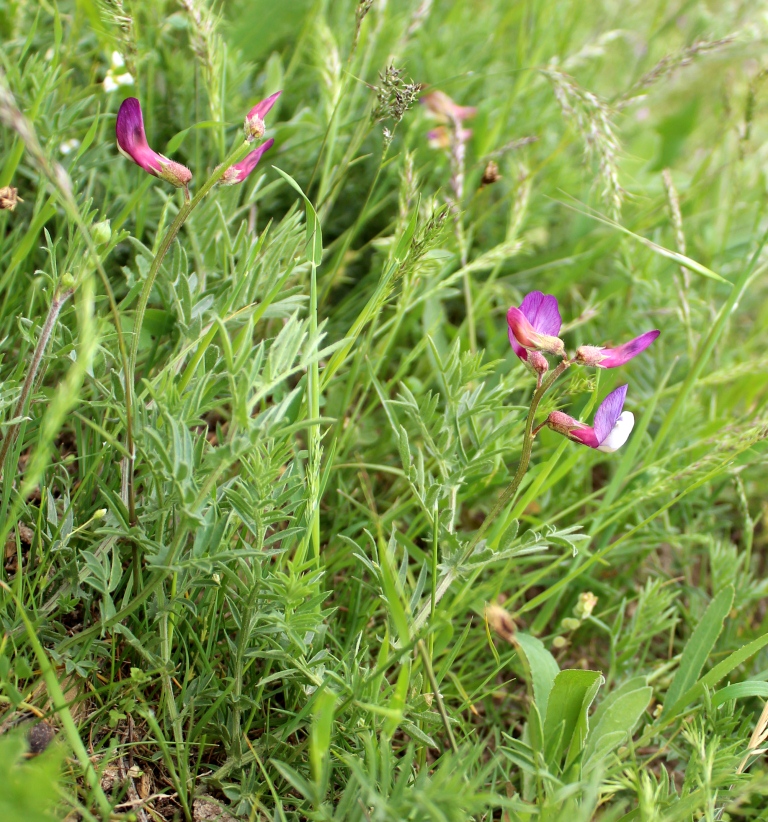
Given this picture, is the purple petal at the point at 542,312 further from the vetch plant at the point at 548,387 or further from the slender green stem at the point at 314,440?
the slender green stem at the point at 314,440

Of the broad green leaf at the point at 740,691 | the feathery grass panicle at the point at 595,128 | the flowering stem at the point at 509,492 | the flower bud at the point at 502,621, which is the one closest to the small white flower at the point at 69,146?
the feathery grass panicle at the point at 595,128

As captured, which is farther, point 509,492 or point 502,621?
point 509,492

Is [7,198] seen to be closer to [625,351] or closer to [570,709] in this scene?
[625,351]

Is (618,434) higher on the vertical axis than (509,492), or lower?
higher

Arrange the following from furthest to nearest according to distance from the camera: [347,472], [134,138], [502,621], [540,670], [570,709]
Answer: [347,472] → [540,670] → [570,709] → [134,138] → [502,621]

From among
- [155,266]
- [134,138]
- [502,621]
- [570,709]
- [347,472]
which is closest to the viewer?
[502,621]

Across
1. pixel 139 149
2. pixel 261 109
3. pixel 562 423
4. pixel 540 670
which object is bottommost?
pixel 540 670

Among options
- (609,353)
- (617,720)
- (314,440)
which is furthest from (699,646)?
(314,440)

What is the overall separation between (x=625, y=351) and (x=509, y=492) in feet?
1.27

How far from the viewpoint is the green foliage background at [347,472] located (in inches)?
51.1

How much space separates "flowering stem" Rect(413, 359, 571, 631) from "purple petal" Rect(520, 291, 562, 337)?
0.32 feet

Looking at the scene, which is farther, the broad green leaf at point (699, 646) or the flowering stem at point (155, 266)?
the broad green leaf at point (699, 646)

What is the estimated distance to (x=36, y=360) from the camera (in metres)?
1.34

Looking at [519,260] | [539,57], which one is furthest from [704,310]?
[539,57]
